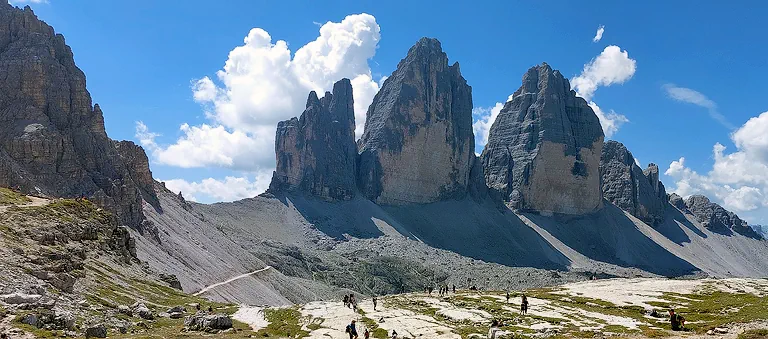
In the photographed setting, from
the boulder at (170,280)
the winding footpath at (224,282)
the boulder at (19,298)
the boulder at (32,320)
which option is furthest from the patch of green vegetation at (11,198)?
the boulder at (32,320)

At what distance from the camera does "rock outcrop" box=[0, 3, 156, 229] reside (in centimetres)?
9112

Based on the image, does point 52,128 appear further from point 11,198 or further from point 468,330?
point 468,330

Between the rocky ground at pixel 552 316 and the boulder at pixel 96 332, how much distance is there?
11483 mm

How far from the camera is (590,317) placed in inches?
1913

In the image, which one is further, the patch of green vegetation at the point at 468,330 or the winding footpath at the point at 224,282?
the winding footpath at the point at 224,282

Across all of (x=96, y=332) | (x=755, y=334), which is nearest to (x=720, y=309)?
(x=755, y=334)

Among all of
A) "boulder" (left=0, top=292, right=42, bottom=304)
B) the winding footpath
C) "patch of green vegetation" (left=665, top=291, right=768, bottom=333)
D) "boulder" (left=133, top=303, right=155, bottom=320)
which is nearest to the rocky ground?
"patch of green vegetation" (left=665, top=291, right=768, bottom=333)

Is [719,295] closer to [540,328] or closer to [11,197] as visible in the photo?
[540,328]

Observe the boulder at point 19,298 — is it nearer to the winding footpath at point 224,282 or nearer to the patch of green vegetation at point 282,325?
the patch of green vegetation at point 282,325

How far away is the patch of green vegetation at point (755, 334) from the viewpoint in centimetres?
3189

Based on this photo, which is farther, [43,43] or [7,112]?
[43,43]

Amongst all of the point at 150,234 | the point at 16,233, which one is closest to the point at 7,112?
the point at 150,234

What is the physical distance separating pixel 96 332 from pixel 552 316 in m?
35.9

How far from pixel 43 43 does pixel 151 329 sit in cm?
9787
